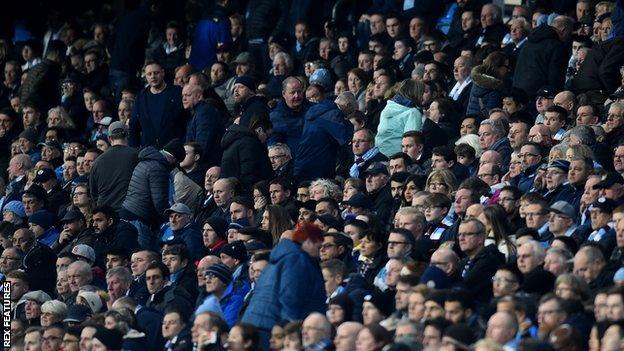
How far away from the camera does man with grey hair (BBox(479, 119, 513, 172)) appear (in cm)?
1905

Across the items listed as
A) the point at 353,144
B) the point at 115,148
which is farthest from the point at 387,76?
the point at 115,148

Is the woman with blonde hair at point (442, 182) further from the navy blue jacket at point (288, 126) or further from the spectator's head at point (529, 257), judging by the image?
the navy blue jacket at point (288, 126)

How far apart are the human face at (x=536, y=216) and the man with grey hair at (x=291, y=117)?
4.53 meters

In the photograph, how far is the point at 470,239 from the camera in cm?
1620

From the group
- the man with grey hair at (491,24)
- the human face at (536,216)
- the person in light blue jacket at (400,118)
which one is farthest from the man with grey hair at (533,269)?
the man with grey hair at (491,24)

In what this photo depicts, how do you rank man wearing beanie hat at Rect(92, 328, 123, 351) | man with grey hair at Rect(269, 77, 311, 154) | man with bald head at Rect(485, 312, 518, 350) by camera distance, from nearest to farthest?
man with bald head at Rect(485, 312, 518, 350) < man wearing beanie hat at Rect(92, 328, 123, 351) < man with grey hair at Rect(269, 77, 311, 154)

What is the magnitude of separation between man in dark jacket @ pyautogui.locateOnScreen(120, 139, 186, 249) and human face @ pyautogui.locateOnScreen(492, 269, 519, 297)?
547 centimetres

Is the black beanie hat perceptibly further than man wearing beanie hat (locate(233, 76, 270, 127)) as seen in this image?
No

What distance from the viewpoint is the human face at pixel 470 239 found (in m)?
16.2

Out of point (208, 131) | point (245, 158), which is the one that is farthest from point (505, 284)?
point (208, 131)

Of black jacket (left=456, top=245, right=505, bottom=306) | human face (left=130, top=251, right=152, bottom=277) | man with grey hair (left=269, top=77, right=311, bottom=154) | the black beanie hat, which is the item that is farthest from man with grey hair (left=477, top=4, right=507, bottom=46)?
black jacket (left=456, top=245, right=505, bottom=306)

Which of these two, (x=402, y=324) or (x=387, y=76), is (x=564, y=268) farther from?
(x=387, y=76)

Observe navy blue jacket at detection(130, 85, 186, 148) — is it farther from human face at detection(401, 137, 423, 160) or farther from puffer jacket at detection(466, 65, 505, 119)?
puffer jacket at detection(466, 65, 505, 119)

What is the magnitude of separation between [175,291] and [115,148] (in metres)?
3.53
